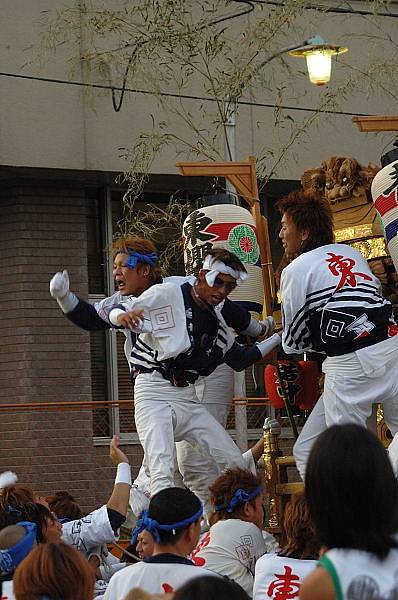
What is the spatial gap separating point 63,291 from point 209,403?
1.37 metres

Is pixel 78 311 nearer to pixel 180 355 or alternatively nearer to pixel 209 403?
pixel 180 355

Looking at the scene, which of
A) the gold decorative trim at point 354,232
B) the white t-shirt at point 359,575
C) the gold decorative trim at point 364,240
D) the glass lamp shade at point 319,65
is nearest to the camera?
the white t-shirt at point 359,575

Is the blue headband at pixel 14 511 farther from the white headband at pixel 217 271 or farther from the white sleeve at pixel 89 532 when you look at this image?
the white headband at pixel 217 271

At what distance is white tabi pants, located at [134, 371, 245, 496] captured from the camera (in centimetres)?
687

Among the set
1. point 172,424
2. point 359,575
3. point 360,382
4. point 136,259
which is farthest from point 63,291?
point 359,575

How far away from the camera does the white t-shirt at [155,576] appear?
4406 mm

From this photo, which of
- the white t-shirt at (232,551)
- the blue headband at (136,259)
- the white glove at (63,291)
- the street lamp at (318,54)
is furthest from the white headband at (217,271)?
the street lamp at (318,54)

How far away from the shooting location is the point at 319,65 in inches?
450

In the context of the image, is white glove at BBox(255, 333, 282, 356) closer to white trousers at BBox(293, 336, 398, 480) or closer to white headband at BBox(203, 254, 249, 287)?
white headband at BBox(203, 254, 249, 287)

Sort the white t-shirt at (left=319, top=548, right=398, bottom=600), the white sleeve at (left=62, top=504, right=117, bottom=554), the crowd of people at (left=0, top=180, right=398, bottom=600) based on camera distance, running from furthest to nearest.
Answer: the white sleeve at (left=62, top=504, right=117, bottom=554)
the crowd of people at (left=0, top=180, right=398, bottom=600)
the white t-shirt at (left=319, top=548, right=398, bottom=600)

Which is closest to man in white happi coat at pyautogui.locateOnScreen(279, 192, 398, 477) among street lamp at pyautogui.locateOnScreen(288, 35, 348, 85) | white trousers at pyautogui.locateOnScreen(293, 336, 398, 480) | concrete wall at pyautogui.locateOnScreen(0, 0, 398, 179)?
white trousers at pyautogui.locateOnScreen(293, 336, 398, 480)

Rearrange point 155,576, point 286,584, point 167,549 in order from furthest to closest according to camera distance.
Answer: point 286,584 < point 167,549 < point 155,576

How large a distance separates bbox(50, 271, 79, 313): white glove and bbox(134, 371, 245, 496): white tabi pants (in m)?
0.53

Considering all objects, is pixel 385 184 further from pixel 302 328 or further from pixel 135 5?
pixel 135 5
